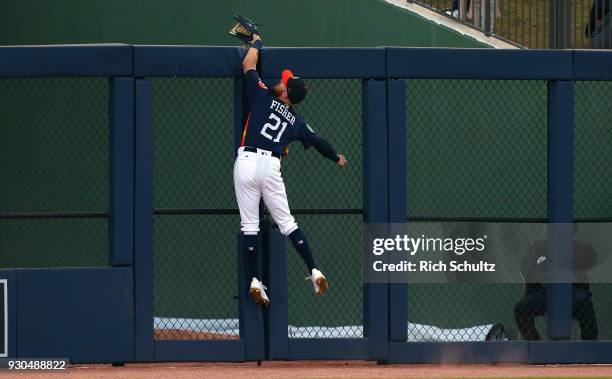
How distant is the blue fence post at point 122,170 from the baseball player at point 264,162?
0.84 metres

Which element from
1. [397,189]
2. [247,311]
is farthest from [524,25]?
[247,311]

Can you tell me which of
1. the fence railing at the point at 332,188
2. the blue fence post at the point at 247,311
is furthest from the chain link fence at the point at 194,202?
the blue fence post at the point at 247,311

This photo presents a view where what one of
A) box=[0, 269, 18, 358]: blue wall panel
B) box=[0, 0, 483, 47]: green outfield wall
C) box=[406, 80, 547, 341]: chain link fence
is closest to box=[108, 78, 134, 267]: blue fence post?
box=[0, 269, 18, 358]: blue wall panel

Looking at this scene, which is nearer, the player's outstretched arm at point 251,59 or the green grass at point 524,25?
the player's outstretched arm at point 251,59

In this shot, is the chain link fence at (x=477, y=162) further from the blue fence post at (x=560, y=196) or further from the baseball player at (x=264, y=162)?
the baseball player at (x=264, y=162)

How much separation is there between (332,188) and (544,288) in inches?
110

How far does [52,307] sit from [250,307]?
1.51 m

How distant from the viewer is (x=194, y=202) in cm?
1250

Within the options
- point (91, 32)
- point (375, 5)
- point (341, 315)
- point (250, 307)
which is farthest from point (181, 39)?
point (250, 307)

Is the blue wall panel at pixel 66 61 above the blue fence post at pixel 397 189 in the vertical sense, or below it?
above

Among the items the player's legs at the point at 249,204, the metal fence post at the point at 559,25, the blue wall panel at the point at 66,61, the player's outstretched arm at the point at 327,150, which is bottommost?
the player's legs at the point at 249,204

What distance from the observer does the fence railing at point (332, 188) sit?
9930 millimetres

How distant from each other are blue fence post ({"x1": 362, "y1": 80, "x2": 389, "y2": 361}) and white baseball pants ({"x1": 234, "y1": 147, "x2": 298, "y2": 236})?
687mm

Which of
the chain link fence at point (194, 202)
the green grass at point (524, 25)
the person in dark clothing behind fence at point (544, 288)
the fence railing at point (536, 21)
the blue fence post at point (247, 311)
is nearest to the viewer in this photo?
the blue fence post at point (247, 311)
